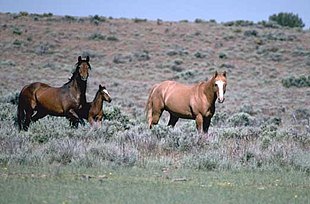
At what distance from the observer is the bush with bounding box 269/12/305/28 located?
84781 millimetres

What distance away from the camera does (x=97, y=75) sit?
46.4 meters

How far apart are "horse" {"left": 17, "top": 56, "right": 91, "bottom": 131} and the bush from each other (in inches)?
2728

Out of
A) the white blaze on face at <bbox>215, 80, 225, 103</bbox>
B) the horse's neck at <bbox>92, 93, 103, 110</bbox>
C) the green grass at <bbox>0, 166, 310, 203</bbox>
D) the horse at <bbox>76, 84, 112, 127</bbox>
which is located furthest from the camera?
the horse's neck at <bbox>92, 93, 103, 110</bbox>

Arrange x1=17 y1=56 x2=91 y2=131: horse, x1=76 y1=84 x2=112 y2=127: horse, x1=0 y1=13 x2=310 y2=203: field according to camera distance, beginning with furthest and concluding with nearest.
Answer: x1=76 y1=84 x2=112 y2=127: horse < x1=17 y1=56 x2=91 y2=131: horse < x1=0 y1=13 x2=310 y2=203: field

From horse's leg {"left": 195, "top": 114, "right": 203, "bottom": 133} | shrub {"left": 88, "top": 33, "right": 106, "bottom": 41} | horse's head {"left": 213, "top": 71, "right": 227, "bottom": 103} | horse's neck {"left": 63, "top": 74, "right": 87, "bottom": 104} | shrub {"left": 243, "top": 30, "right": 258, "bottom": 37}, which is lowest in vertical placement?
horse's leg {"left": 195, "top": 114, "right": 203, "bottom": 133}

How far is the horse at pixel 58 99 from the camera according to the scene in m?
A: 17.6

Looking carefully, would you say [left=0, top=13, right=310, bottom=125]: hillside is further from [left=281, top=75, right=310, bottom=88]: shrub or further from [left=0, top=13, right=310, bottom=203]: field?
[left=281, top=75, right=310, bottom=88]: shrub

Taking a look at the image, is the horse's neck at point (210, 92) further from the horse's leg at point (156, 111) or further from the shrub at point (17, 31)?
the shrub at point (17, 31)

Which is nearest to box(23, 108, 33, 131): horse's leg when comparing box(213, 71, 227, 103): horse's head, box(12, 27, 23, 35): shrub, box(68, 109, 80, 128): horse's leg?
box(68, 109, 80, 128): horse's leg

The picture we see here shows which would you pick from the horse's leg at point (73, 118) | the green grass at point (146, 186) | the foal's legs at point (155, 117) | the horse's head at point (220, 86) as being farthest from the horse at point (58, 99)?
the green grass at point (146, 186)

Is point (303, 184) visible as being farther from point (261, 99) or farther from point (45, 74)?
point (45, 74)

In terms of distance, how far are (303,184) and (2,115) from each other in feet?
38.1

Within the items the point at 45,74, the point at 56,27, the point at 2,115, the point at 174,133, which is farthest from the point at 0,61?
the point at 174,133

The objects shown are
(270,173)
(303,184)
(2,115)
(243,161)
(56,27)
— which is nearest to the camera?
(303,184)
